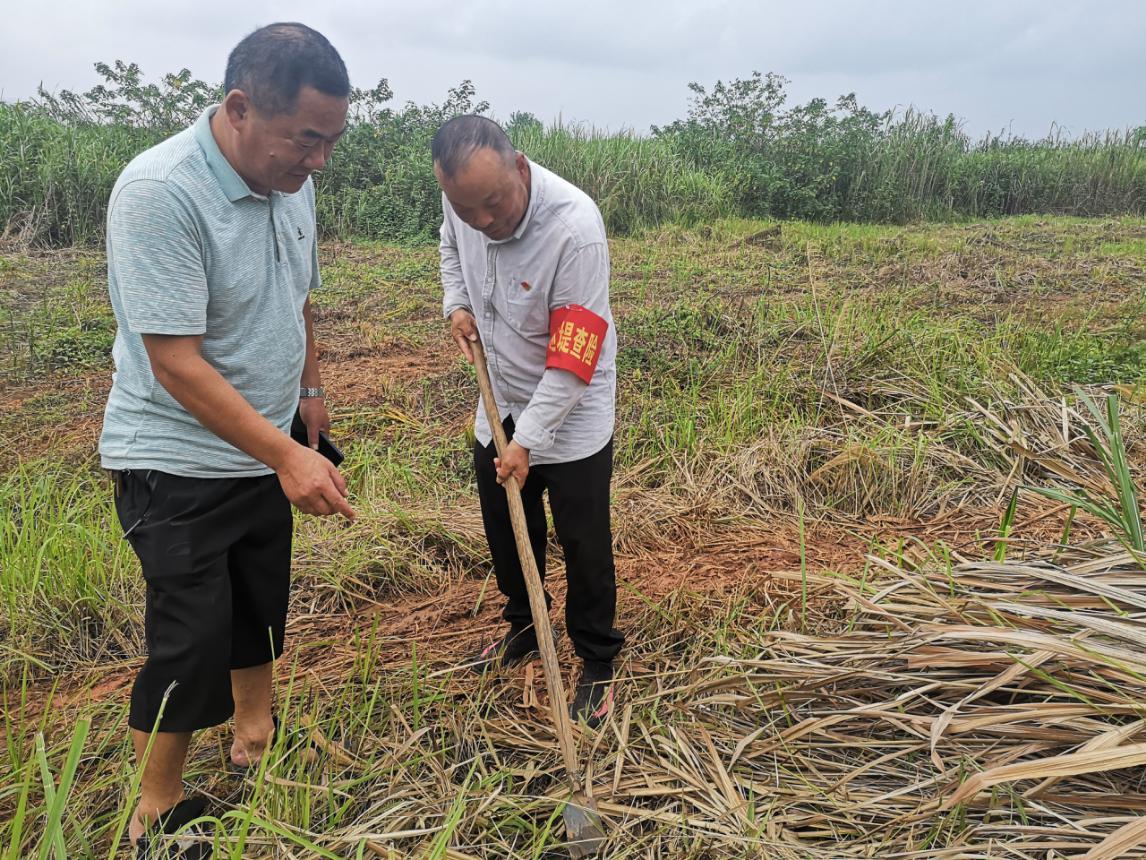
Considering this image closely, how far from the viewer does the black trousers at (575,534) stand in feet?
6.46

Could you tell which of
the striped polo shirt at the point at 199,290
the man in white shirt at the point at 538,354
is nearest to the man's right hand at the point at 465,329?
the man in white shirt at the point at 538,354

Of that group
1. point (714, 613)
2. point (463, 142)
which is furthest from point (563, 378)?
point (714, 613)

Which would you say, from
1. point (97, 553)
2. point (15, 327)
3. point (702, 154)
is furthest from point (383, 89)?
point (97, 553)

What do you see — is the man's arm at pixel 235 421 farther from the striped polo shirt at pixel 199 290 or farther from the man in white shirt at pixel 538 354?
the man in white shirt at pixel 538 354

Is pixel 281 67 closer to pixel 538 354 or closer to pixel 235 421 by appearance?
pixel 235 421

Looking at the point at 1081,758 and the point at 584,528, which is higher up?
the point at 584,528

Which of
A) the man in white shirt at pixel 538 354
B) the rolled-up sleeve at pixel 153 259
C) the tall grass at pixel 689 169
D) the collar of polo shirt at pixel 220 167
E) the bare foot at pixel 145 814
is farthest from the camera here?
the tall grass at pixel 689 169

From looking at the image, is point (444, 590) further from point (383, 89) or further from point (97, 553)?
point (383, 89)

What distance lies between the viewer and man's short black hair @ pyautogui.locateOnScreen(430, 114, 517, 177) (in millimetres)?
1609

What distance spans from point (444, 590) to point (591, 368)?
4.28 ft

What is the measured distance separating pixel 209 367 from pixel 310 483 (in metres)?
0.28

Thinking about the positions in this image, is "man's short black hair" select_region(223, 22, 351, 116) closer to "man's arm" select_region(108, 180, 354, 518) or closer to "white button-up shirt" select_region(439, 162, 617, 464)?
"man's arm" select_region(108, 180, 354, 518)

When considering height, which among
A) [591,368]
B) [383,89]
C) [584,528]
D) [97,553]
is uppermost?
[383,89]

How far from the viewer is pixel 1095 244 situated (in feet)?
26.9
